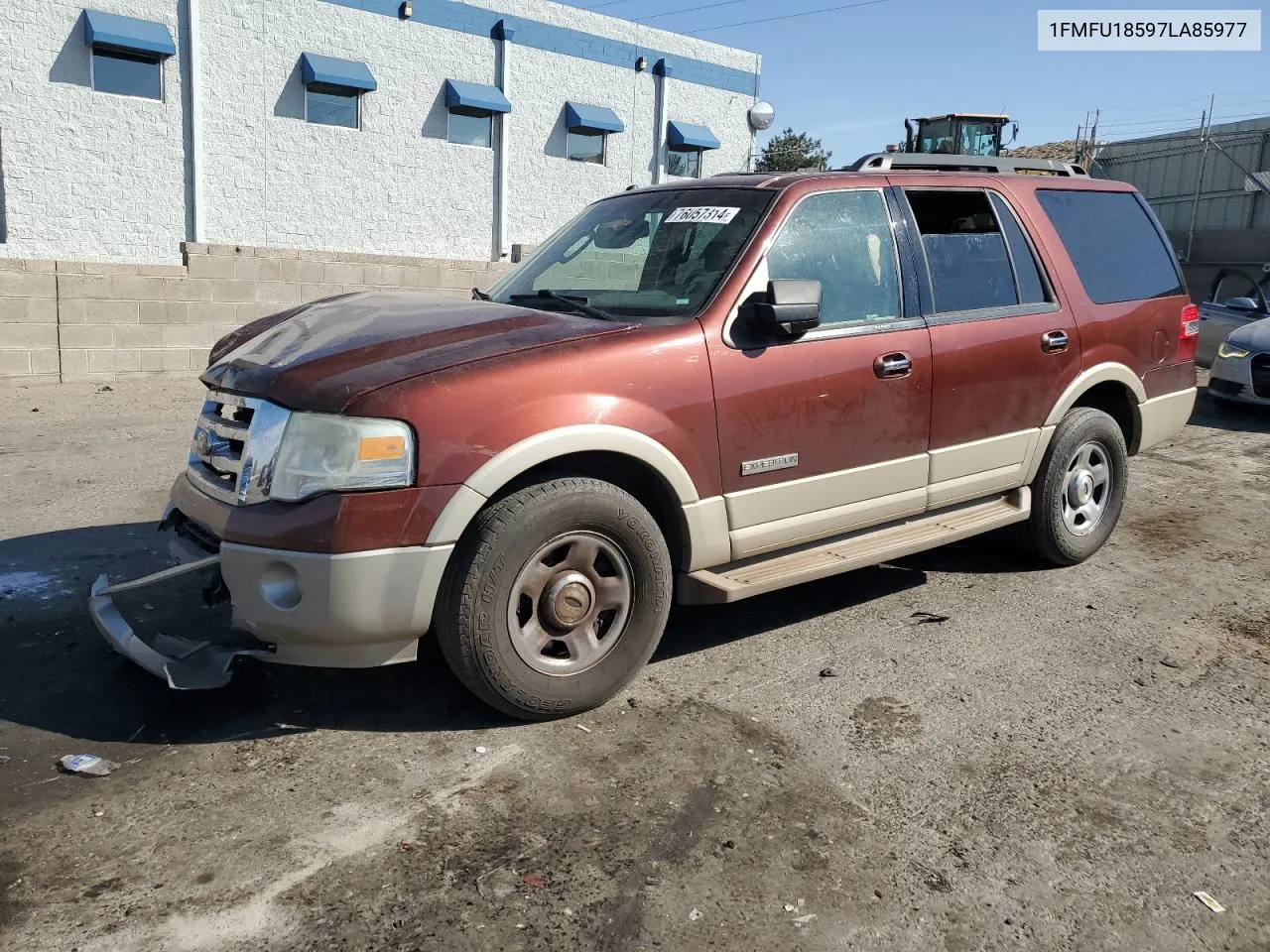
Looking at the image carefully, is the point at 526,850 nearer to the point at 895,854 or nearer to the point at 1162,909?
the point at 895,854

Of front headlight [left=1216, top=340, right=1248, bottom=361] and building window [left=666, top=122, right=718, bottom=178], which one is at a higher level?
building window [left=666, top=122, right=718, bottom=178]

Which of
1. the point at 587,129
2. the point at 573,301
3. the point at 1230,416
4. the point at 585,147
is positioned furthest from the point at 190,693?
the point at 585,147

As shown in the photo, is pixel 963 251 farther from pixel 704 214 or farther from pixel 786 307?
pixel 786 307

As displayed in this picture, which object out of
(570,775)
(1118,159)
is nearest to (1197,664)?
(570,775)

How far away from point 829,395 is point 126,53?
52.9 ft

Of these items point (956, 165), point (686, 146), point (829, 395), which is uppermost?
point (686, 146)

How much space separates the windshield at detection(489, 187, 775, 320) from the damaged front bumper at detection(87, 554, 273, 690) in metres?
1.77

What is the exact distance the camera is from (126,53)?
16.3 meters

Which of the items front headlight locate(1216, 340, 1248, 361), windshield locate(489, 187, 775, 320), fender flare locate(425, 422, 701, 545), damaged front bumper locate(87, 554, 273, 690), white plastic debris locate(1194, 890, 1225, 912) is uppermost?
windshield locate(489, 187, 775, 320)

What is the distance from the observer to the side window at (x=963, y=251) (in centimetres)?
481

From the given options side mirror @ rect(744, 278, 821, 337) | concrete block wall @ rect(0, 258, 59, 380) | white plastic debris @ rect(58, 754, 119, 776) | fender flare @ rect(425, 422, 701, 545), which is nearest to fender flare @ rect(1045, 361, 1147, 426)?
side mirror @ rect(744, 278, 821, 337)

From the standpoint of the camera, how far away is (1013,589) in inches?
211

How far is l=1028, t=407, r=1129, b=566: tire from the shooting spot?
536 centimetres

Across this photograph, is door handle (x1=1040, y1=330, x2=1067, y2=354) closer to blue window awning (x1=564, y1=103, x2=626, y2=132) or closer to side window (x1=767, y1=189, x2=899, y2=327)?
side window (x1=767, y1=189, x2=899, y2=327)
